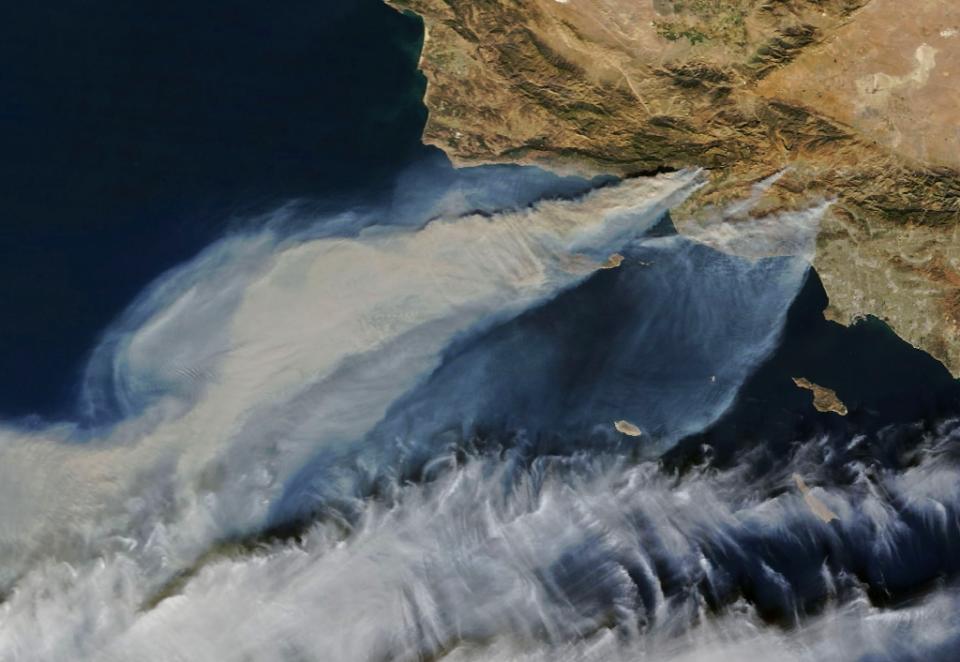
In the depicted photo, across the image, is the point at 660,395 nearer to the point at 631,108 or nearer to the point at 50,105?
the point at 631,108

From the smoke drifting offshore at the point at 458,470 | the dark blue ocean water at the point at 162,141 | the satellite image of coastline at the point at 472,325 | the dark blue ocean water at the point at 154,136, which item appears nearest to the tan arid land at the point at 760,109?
the satellite image of coastline at the point at 472,325

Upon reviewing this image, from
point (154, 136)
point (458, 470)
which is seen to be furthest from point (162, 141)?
point (458, 470)

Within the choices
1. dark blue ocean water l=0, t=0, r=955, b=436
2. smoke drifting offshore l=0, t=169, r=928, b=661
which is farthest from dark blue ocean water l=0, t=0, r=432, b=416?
smoke drifting offshore l=0, t=169, r=928, b=661

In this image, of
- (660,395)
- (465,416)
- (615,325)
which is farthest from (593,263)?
(465,416)

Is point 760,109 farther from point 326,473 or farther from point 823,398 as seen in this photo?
point 326,473

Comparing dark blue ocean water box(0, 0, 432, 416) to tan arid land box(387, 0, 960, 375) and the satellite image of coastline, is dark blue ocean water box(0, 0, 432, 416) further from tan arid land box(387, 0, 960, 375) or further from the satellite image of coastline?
tan arid land box(387, 0, 960, 375)

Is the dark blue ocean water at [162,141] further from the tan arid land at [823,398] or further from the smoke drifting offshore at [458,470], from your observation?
the tan arid land at [823,398]
